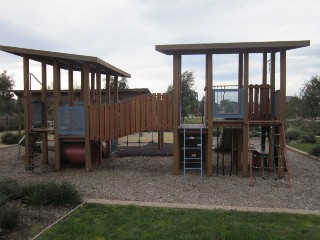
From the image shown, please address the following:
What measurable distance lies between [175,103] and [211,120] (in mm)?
1163

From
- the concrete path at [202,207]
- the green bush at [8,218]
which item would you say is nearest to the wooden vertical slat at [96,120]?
the concrete path at [202,207]

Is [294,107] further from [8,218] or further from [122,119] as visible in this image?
[8,218]

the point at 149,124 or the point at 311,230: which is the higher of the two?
the point at 149,124

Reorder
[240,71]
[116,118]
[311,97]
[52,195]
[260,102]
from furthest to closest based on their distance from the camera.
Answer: [311,97] < [240,71] < [116,118] < [260,102] < [52,195]

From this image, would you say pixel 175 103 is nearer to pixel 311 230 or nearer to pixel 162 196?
pixel 162 196

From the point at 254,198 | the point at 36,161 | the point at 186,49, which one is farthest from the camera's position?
the point at 36,161

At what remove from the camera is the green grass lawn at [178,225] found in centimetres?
457

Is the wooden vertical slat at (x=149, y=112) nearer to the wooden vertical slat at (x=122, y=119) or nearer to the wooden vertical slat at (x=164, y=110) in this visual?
the wooden vertical slat at (x=164, y=110)

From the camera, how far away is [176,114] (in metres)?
9.65

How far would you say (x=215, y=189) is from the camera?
311 inches

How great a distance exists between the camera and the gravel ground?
688cm

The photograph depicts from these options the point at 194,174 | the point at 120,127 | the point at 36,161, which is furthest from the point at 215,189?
the point at 36,161

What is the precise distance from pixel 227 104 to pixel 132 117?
9.55ft

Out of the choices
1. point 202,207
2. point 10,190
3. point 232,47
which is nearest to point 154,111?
point 232,47
